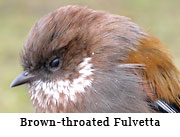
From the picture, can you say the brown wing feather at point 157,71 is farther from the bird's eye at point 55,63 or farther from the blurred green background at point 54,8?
the blurred green background at point 54,8

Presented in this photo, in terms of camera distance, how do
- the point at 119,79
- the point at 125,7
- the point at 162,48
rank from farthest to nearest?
the point at 125,7, the point at 162,48, the point at 119,79

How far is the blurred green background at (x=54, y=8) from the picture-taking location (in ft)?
27.5

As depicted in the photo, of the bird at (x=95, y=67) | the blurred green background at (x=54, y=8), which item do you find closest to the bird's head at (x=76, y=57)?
the bird at (x=95, y=67)

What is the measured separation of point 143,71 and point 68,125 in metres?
0.77

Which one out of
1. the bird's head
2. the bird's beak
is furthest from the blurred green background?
the bird's head

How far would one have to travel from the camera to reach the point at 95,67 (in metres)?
3.39

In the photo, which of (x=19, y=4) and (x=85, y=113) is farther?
(x=19, y=4)

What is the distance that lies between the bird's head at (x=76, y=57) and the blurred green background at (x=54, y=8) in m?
4.30

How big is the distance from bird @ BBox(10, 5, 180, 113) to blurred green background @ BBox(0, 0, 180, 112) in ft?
14.2

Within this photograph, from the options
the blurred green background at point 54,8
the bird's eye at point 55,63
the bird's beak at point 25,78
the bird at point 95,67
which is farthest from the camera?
the blurred green background at point 54,8

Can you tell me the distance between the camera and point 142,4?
977cm

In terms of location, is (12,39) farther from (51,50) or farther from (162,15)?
(51,50)

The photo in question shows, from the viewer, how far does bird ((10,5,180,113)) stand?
334 centimetres

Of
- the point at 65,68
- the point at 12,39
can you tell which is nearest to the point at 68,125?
the point at 65,68
